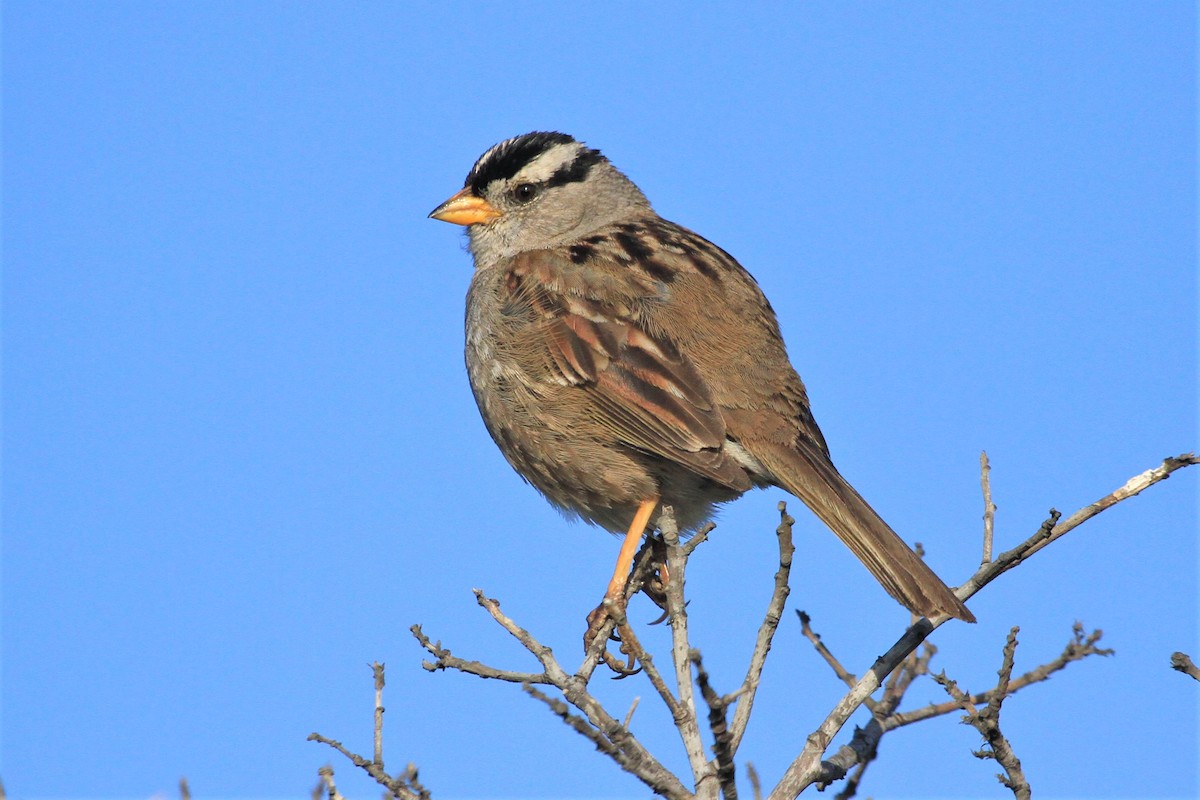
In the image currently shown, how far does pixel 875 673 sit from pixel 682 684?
0.76 m

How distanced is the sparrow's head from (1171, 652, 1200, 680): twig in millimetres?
3748

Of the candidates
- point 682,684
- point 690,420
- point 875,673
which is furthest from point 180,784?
point 690,420

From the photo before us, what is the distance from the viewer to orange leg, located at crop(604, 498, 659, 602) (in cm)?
530

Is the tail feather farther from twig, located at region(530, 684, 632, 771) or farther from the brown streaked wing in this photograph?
twig, located at region(530, 684, 632, 771)

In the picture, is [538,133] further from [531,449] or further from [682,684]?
[682,684]

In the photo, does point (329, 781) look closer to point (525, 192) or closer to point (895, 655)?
point (895, 655)

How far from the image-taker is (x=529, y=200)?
675 centimetres

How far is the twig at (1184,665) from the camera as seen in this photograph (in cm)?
354

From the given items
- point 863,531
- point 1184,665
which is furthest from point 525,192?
point 1184,665

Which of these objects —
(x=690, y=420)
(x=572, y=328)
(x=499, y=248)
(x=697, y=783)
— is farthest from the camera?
(x=499, y=248)

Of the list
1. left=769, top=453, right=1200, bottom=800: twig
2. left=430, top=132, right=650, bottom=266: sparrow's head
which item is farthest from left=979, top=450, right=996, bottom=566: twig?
left=430, top=132, right=650, bottom=266: sparrow's head

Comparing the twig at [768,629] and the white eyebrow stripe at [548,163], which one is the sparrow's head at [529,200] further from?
the twig at [768,629]

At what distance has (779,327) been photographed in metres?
6.04

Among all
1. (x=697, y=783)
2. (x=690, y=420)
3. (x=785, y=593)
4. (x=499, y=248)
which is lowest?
(x=697, y=783)
